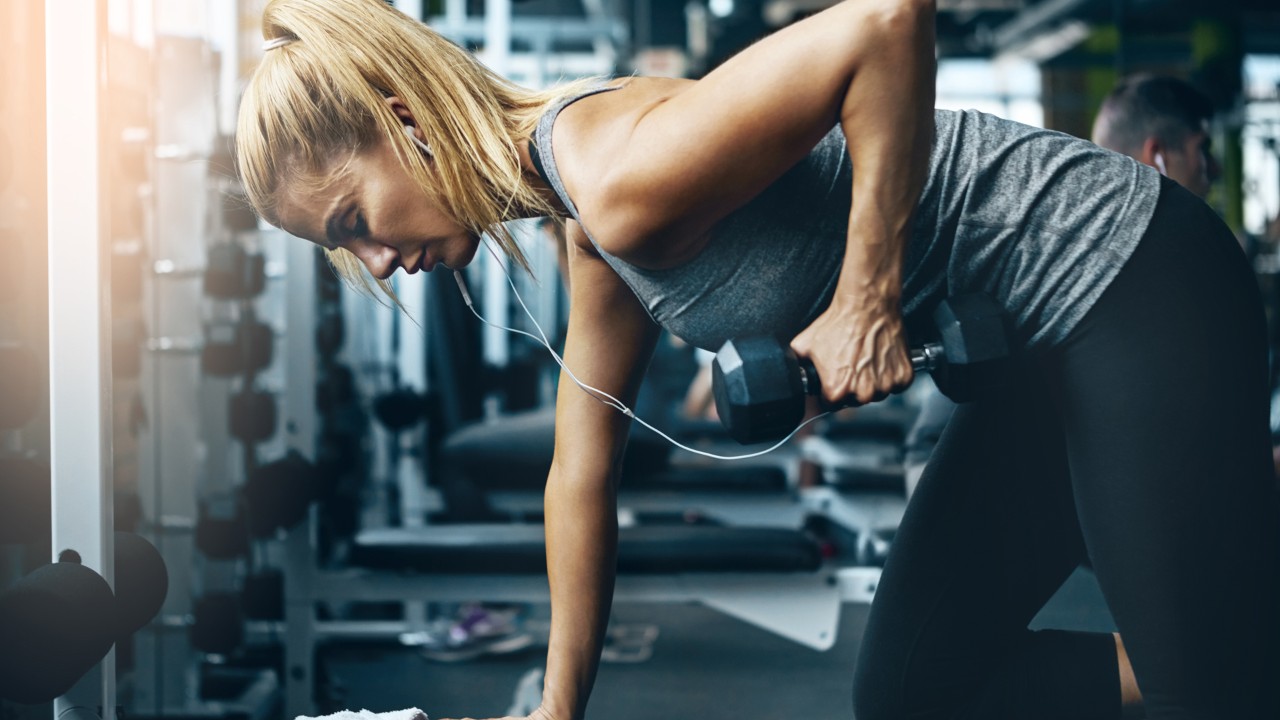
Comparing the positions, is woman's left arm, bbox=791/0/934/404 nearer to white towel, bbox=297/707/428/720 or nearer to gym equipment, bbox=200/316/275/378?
white towel, bbox=297/707/428/720

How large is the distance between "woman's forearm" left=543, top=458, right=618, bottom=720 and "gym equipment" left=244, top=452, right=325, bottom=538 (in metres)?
1.15

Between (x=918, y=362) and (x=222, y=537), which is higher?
(x=918, y=362)

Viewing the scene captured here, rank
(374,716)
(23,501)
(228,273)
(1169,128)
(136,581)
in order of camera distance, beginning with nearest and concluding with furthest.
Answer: (374,716) < (136,581) < (23,501) < (1169,128) < (228,273)

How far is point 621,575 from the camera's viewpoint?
2.10m

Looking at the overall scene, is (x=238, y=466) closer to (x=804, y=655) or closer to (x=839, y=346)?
(x=804, y=655)

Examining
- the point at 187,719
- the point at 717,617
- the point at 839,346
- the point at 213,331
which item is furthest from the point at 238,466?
the point at 839,346

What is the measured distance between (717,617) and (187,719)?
155 centimetres

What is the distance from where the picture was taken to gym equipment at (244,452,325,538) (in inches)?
84.7

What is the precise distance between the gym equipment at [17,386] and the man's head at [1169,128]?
5.70 feet

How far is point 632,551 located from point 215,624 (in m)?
0.80

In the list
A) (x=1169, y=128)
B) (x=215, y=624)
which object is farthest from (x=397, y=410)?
(x=1169, y=128)

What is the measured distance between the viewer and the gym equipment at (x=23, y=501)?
139 cm

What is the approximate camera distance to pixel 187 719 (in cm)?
227

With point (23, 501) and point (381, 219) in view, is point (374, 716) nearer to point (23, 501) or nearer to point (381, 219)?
point (381, 219)
